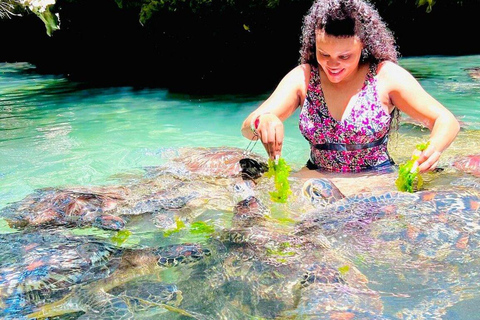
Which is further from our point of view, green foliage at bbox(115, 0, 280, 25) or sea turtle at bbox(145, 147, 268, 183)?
green foliage at bbox(115, 0, 280, 25)

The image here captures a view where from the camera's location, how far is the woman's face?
3.50 m

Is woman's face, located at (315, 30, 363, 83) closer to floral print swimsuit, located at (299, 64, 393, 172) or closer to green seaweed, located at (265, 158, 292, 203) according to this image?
floral print swimsuit, located at (299, 64, 393, 172)

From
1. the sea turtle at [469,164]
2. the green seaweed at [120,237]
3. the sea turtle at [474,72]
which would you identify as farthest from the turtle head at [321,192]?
the sea turtle at [474,72]

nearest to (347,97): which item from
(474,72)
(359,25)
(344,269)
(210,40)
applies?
(359,25)

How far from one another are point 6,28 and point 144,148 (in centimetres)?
1428

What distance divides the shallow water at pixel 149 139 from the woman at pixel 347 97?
326 millimetres

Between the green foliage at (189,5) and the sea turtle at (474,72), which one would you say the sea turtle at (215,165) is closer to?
the green foliage at (189,5)

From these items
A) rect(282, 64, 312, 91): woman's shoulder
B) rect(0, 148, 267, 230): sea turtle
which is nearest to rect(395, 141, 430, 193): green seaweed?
rect(282, 64, 312, 91): woman's shoulder

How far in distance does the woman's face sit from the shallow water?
30.4 inches

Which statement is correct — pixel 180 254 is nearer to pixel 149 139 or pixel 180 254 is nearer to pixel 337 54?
pixel 337 54

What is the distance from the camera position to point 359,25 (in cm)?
355

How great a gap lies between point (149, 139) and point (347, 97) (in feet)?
11.7

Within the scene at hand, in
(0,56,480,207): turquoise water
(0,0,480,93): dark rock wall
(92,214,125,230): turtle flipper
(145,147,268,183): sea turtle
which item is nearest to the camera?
(92,214,125,230): turtle flipper

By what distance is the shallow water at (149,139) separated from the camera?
2.68 m
